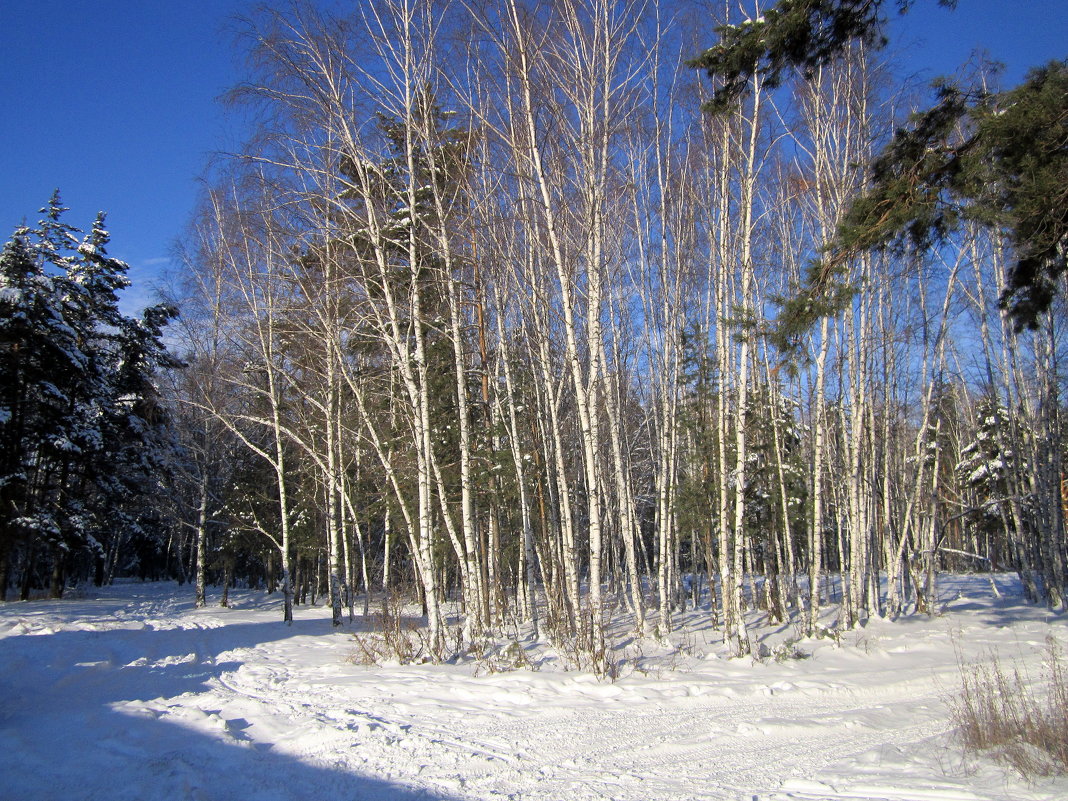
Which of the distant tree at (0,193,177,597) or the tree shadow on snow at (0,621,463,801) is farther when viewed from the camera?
the distant tree at (0,193,177,597)

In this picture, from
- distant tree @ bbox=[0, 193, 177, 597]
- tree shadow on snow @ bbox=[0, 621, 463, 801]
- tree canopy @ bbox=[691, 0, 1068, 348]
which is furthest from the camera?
distant tree @ bbox=[0, 193, 177, 597]

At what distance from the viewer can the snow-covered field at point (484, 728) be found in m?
3.99

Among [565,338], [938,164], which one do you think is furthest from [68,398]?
[938,164]

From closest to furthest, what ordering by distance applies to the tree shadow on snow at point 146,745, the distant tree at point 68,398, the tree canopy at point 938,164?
1. the tree shadow on snow at point 146,745
2. the tree canopy at point 938,164
3. the distant tree at point 68,398

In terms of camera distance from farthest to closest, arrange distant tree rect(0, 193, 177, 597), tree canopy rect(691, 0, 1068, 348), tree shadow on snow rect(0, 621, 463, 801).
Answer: distant tree rect(0, 193, 177, 597), tree canopy rect(691, 0, 1068, 348), tree shadow on snow rect(0, 621, 463, 801)

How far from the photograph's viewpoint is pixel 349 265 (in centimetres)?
1147

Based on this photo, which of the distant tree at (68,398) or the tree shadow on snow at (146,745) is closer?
the tree shadow on snow at (146,745)

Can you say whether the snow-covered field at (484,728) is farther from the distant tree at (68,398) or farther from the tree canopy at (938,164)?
the distant tree at (68,398)

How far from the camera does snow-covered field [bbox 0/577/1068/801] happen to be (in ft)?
13.1

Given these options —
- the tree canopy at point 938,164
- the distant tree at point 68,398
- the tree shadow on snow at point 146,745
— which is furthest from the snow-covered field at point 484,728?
the distant tree at point 68,398

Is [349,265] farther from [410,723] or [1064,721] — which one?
[1064,721]

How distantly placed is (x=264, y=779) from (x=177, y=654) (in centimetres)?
713

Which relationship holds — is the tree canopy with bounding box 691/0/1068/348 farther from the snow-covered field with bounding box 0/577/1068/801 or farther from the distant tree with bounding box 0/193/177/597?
the distant tree with bounding box 0/193/177/597

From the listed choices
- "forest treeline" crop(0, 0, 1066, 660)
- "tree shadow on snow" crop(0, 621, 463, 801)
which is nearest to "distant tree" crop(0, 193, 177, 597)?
"forest treeline" crop(0, 0, 1066, 660)
